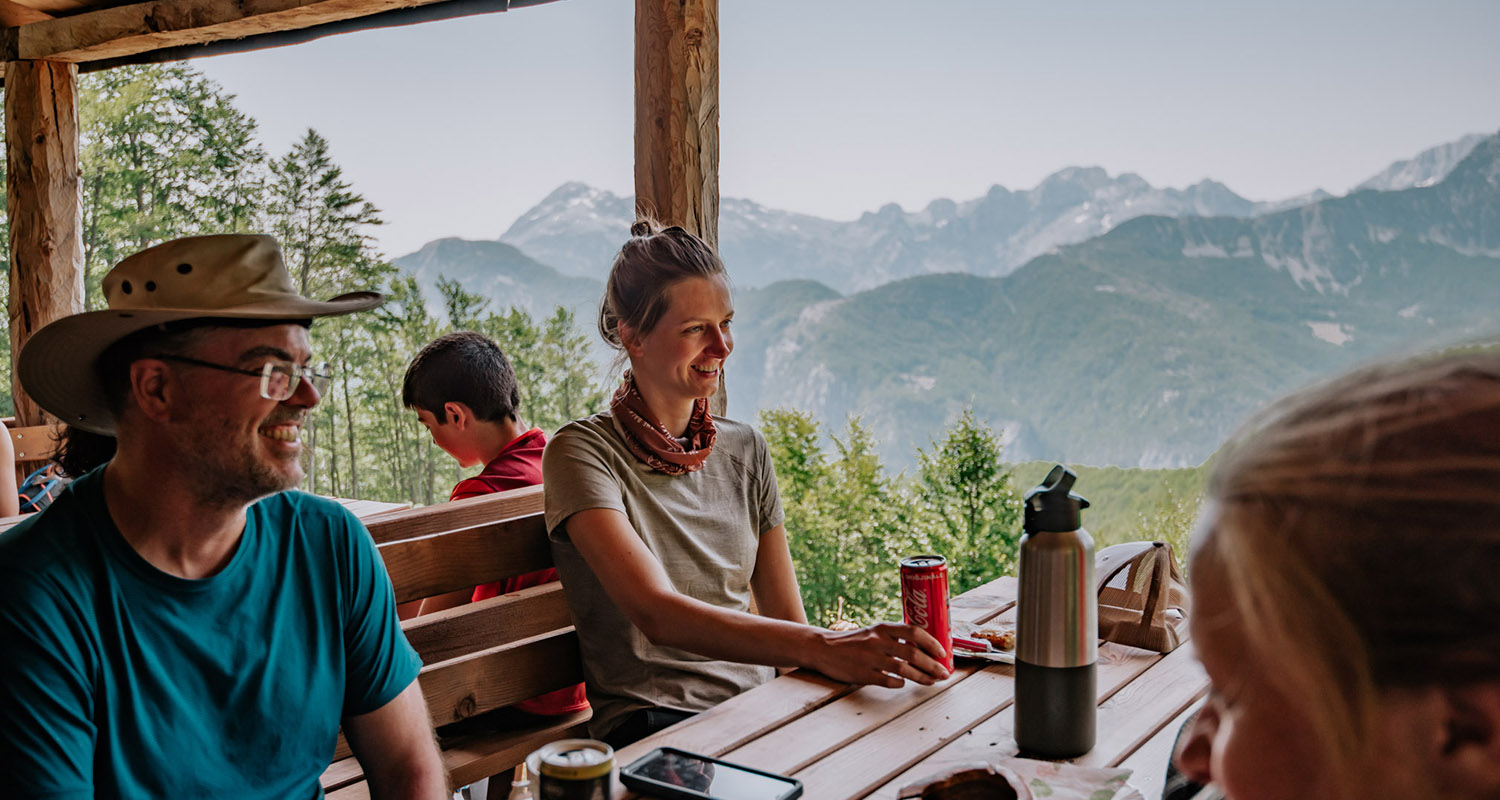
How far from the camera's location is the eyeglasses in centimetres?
132

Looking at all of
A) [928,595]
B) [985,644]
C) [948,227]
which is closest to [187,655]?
[928,595]

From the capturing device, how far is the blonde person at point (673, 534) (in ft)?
5.43

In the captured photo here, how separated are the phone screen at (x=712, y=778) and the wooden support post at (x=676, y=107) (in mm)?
1776

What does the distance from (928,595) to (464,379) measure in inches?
54.2

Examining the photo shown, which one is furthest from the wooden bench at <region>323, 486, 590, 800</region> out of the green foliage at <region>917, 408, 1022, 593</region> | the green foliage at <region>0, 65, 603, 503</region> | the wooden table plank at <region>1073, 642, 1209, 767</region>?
the green foliage at <region>0, 65, 603, 503</region>

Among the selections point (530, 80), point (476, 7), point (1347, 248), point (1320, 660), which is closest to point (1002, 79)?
point (1347, 248)

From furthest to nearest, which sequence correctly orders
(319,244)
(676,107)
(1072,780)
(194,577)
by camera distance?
(319,244), (676,107), (194,577), (1072,780)

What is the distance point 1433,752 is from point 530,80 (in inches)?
535

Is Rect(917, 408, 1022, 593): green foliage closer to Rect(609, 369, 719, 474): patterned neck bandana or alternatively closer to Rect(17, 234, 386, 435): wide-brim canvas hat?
Rect(609, 369, 719, 474): patterned neck bandana

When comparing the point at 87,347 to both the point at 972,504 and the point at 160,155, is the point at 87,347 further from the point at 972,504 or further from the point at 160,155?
the point at 160,155

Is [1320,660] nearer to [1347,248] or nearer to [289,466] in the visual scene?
[289,466]

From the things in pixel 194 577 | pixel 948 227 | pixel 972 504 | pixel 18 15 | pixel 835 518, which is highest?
pixel 18 15

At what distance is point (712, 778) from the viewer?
1.22 metres

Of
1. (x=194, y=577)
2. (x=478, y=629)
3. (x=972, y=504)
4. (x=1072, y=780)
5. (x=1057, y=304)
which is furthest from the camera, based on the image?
(x=1057, y=304)
